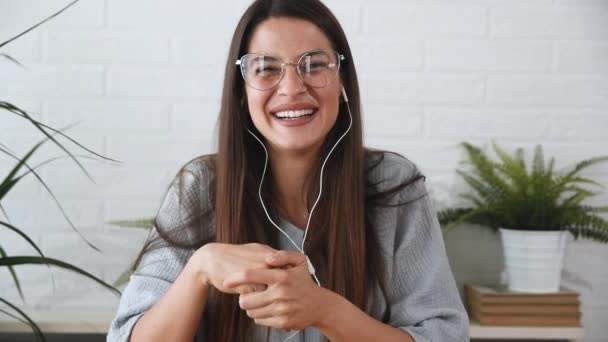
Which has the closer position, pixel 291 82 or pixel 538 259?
pixel 291 82

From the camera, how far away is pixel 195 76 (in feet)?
6.64

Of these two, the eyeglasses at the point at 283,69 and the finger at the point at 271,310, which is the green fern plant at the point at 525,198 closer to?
the eyeglasses at the point at 283,69

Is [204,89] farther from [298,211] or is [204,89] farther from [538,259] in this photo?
[538,259]

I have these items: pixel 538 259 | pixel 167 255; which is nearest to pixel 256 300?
pixel 167 255

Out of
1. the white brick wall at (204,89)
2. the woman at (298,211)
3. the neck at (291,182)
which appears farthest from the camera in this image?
the white brick wall at (204,89)

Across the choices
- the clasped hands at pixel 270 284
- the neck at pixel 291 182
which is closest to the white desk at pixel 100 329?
the neck at pixel 291 182

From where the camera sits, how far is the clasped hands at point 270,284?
3.82 ft

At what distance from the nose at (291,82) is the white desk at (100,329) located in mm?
870

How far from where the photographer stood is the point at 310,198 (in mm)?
1504

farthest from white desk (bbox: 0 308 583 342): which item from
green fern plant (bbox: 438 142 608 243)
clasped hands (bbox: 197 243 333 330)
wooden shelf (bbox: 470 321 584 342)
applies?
clasped hands (bbox: 197 243 333 330)

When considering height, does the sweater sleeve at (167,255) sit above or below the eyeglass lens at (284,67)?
below

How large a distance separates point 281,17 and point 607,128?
1186 mm

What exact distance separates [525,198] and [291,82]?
85 cm

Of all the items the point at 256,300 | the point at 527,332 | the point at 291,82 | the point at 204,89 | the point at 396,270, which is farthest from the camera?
the point at 204,89
